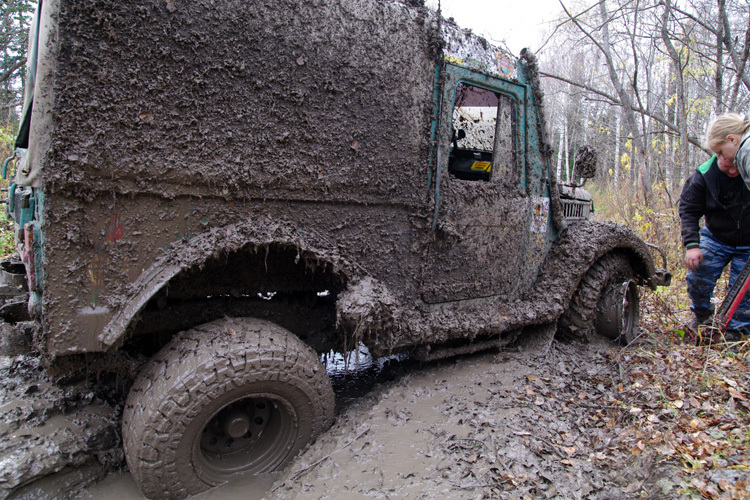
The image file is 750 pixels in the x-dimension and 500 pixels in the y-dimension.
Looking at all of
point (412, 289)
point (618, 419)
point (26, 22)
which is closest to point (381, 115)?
point (412, 289)

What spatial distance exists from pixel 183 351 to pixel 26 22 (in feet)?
43.1

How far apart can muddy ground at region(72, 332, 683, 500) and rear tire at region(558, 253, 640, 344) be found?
622 millimetres

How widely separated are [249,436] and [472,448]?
3.72 feet

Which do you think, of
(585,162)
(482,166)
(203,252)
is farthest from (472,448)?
(585,162)

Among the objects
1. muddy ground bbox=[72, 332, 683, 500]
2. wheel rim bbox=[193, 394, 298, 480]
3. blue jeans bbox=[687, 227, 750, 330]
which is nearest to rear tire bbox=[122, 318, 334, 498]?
wheel rim bbox=[193, 394, 298, 480]

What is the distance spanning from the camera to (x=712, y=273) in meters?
3.66

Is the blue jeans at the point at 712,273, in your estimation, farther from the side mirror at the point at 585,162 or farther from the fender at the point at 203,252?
the fender at the point at 203,252

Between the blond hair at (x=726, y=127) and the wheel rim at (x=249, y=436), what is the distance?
136 inches

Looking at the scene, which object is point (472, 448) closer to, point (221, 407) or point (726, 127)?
point (221, 407)

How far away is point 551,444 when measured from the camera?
2.31 metres

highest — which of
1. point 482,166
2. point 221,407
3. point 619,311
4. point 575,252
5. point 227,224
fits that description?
point 482,166

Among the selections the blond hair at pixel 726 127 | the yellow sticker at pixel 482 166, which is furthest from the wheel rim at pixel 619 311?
the yellow sticker at pixel 482 166

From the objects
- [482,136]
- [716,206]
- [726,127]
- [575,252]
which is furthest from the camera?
[482,136]

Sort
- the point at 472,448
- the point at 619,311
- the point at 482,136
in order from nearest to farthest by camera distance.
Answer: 1. the point at 472,448
2. the point at 619,311
3. the point at 482,136
